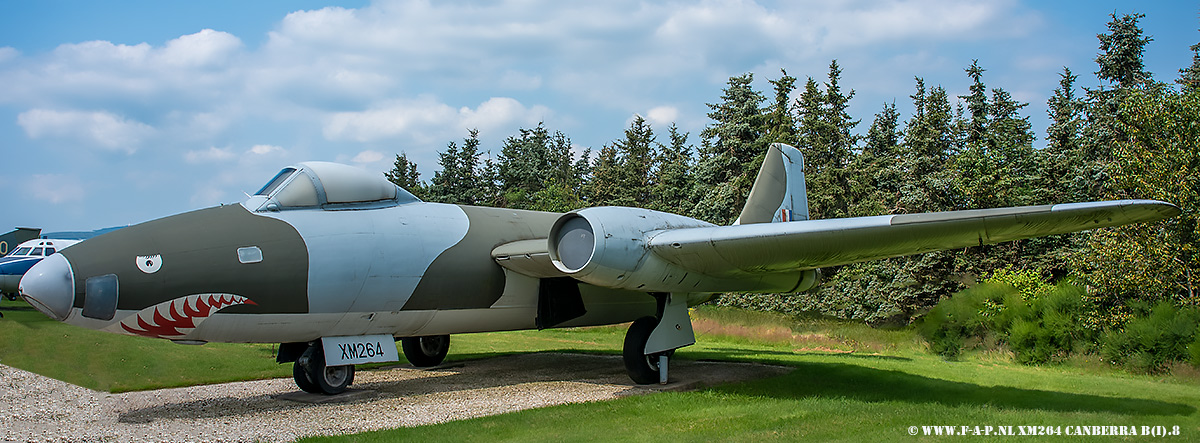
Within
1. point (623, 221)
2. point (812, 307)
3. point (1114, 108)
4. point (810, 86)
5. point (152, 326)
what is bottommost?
point (812, 307)

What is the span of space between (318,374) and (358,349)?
63cm

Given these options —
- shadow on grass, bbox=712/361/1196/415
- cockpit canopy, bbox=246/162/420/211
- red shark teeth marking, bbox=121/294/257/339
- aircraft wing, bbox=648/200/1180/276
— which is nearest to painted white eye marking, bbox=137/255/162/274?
red shark teeth marking, bbox=121/294/257/339

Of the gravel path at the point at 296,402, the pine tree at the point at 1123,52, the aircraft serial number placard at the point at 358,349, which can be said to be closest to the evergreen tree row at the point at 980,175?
the pine tree at the point at 1123,52

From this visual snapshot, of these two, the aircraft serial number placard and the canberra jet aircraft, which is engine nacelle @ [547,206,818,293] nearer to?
the canberra jet aircraft

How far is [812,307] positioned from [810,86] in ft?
40.9

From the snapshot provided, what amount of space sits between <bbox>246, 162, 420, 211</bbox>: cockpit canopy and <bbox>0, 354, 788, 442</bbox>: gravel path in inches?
89.4

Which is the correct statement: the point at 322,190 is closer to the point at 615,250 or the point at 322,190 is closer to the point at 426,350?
the point at 615,250

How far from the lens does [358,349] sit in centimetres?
863

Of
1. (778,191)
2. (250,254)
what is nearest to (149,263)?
(250,254)

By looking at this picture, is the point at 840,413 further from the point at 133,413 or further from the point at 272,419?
the point at 133,413

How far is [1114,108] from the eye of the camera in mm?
24641

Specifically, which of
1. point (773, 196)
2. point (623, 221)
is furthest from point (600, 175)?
point (623, 221)

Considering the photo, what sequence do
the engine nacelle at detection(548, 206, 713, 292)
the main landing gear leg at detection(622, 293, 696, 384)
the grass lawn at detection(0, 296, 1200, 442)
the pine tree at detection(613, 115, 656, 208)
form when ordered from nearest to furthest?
1. the grass lawn at detection(0, 296, 1200, 442)
2. the engine nacelle at detection(548, 206, 713, 292)
3. the main landing gear leg at detection(622, 293, 696, 384)
4. the pine tree at detection(613, 115, 656, 208)

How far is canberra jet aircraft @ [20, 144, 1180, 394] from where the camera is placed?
708cm
